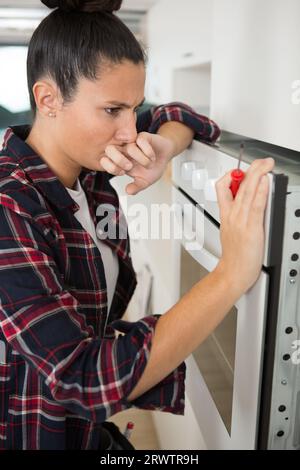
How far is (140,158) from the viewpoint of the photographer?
814 millimetres

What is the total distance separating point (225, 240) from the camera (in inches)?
27.4

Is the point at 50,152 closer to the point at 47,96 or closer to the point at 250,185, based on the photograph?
the point at 47,96

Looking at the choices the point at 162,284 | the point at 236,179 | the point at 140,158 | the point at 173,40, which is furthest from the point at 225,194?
the point at 173,40

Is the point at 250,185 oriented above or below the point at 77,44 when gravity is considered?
below

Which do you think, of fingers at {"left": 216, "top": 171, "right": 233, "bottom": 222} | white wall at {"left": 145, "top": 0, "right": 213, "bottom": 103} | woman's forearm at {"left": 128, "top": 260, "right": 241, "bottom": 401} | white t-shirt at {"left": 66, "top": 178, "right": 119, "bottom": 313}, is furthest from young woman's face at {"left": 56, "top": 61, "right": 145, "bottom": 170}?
white wall at {"left": 145, "top": 0, "right": 213, "bottom": 103}

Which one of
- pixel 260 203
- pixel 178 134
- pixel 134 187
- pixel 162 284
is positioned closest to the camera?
pixel 260 203

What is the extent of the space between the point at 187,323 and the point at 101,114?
367mm

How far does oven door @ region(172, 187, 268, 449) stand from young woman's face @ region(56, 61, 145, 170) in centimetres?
23

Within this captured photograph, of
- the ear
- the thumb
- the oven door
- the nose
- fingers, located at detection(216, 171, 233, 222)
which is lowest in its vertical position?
the oven door

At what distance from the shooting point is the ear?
0.79 metres

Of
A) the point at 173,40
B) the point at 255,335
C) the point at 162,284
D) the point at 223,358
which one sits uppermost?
the point at 173,40

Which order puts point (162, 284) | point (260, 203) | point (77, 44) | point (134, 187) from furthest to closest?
point (162, 284), point (134, 187), point (77, 44), point (260, 203)

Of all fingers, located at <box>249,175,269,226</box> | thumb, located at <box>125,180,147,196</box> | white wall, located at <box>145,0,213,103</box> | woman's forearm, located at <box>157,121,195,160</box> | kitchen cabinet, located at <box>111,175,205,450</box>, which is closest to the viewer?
fingers, located at <box>249,175,269,226</box>

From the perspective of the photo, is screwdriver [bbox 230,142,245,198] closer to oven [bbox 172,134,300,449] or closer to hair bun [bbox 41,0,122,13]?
oven [bbox 172,134,300,449]
